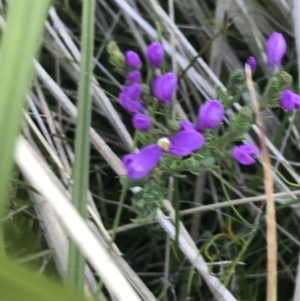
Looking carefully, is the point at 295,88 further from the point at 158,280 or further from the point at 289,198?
the point at 158,280

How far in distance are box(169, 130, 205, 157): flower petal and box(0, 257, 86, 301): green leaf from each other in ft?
0.67

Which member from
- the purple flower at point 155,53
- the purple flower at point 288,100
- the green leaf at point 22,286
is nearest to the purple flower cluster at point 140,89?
the purple flower at point 155,53

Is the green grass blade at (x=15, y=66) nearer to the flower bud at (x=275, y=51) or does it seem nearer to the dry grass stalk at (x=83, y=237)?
the dry grass stalk at (x=83, y=237)

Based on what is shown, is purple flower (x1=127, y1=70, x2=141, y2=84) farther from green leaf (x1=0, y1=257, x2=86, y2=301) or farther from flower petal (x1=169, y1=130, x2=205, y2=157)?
green leaf (x1=0, y1=257, x2=86, y2=301)

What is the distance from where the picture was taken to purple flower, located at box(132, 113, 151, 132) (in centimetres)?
46

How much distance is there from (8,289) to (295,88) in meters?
0.63

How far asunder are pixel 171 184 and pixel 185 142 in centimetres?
25

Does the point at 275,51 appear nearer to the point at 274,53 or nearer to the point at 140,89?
the point at 274,53

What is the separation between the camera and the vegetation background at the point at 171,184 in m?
0.57

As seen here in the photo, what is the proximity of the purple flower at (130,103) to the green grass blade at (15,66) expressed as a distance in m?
0.13

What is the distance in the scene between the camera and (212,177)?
0.81 metres

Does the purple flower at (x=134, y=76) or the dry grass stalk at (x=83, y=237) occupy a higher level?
the purple flower at (x=134, y=76)

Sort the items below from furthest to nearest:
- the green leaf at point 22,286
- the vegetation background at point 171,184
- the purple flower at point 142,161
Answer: the vegetation background at point 171,184, the purple flower at point 142,161, the green leaf at point 22,286

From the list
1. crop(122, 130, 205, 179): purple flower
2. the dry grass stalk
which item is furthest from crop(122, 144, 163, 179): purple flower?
the dry grass stalk
